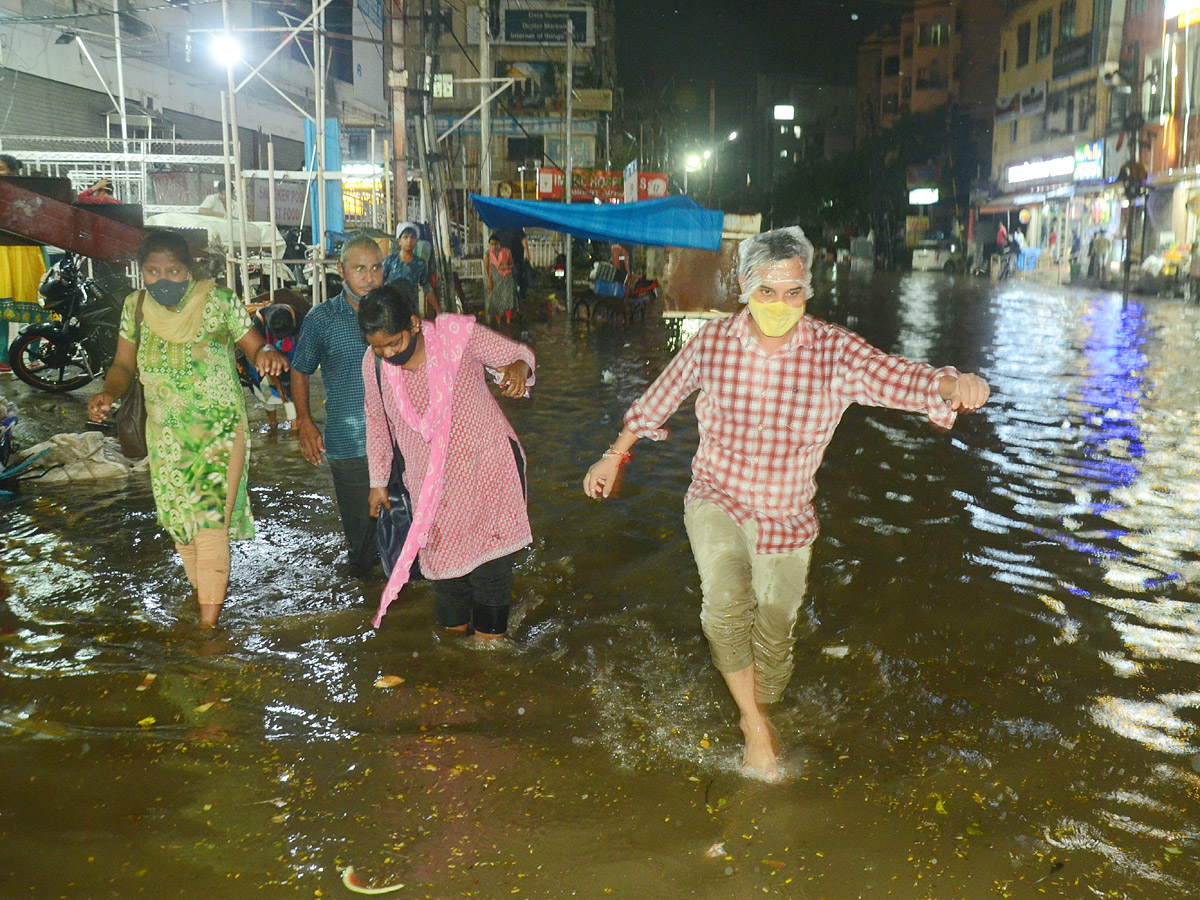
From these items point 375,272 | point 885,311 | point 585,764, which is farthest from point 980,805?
point 885,311

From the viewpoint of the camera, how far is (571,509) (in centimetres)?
666

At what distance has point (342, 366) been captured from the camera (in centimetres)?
499

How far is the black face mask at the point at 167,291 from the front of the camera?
4.34 m

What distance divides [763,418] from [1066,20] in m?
45.3

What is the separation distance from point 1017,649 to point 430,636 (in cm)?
259

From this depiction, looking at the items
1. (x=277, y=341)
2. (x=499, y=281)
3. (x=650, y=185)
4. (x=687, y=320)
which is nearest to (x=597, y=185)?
(x=650, y=185)

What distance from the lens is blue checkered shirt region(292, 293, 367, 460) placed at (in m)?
4.95

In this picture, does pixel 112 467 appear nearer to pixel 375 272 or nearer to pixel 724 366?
pixel 375 272

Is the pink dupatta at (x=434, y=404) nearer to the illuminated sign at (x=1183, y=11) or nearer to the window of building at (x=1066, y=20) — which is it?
the illuminated sign at (x=1183, y=11)

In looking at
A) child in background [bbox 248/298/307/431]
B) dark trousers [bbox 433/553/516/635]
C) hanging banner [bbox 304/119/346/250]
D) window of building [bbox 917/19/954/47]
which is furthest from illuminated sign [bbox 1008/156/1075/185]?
dark trousers [bbox 433/553/516/635]

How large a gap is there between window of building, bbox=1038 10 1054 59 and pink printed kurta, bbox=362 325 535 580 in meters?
46.3

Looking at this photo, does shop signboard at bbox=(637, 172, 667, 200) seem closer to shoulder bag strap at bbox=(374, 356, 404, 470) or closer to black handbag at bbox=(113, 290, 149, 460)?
black handbag at bbox=(113, 290, 149, 460)

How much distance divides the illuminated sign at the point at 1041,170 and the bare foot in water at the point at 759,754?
40166 millimetres

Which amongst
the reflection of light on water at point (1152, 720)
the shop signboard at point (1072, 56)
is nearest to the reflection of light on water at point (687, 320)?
the reflection of light on water at point (1152, 720)
